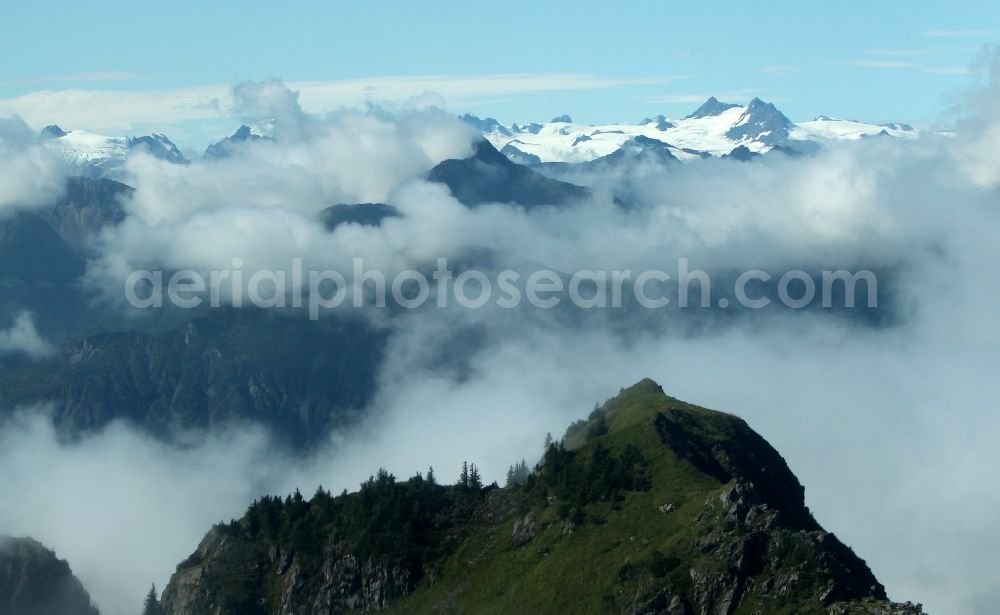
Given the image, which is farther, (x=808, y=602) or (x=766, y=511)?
(x=766, y=511)

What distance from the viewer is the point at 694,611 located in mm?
184625

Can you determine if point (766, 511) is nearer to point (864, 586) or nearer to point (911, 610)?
point (864, 586)

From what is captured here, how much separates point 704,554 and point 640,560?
11.7 m

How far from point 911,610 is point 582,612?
52476mm

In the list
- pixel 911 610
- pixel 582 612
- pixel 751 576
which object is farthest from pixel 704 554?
pixel 911 610

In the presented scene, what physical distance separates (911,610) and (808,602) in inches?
634

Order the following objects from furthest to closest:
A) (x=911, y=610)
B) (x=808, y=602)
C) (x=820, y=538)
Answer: (x=820, y=538), (x=808, y=602), (x=911, y=610)

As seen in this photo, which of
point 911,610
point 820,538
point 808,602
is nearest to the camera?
point 911,610

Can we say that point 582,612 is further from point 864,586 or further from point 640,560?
point 864,586

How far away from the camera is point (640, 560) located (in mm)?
197000

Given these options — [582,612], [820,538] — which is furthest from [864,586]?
[582,612]

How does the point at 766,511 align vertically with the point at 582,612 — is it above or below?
above

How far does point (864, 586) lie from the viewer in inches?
7470

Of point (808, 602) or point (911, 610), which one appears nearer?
point (911, 610)
